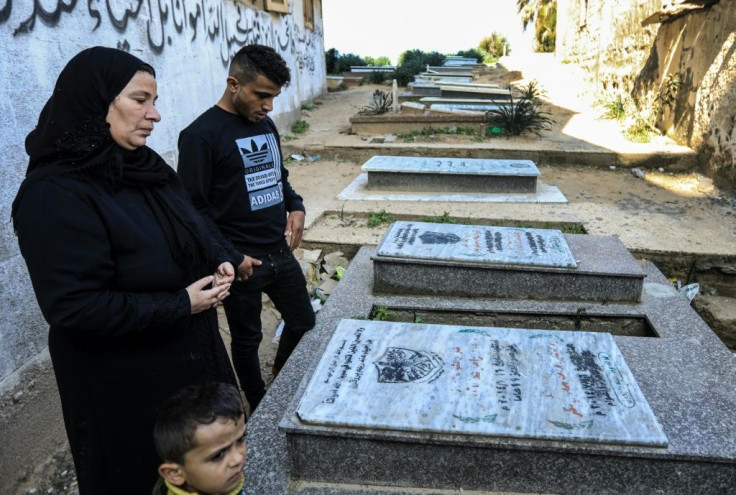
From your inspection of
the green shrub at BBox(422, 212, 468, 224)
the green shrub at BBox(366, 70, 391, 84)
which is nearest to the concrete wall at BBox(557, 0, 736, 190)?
the green shrub at BBox(422, 212, 468, 224)

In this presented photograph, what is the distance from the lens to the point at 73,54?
9.70 ft

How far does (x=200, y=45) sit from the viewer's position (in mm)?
5414

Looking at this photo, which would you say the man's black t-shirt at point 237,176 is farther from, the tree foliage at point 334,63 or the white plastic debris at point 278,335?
the tree foliage at point 334,63

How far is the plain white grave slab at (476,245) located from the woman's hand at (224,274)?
5.12ft

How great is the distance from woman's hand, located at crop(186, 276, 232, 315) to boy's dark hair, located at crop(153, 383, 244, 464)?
0.29m

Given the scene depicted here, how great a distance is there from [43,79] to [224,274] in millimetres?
1823

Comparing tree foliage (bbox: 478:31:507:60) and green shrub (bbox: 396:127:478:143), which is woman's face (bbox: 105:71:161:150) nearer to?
green shrub (bbox: 396:127:478:143)

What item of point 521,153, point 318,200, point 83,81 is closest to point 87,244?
point 83,81

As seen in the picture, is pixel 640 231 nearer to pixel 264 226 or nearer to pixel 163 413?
pixel 264 226

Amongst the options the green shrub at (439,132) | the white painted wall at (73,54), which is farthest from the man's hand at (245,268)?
the green shrub at (439,132)

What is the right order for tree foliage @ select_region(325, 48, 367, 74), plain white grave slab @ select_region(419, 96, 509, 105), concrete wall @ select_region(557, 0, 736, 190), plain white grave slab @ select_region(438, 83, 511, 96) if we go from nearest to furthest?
concrete wall @ select_region(557, 0, 736, 190), plain white grave slab @ select_region(419, 96, 509, 105), plain white grave slab @ select_region(438, 83, 511, 96), tree foliage @ select_region(325, 48, 367, 74)

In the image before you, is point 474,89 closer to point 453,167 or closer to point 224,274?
point 453,167

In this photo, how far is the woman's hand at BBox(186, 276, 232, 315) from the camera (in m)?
1.48

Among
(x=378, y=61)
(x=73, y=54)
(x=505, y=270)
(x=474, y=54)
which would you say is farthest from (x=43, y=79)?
(x=474, y=54)
